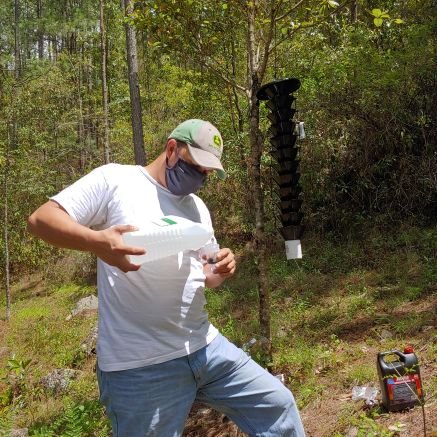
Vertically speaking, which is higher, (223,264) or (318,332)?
(223,264)

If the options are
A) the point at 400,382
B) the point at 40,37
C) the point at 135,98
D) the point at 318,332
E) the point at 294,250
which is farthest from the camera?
the point at 40,37

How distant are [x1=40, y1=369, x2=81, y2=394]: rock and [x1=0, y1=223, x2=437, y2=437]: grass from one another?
0.10 metres

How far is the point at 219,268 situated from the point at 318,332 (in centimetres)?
365

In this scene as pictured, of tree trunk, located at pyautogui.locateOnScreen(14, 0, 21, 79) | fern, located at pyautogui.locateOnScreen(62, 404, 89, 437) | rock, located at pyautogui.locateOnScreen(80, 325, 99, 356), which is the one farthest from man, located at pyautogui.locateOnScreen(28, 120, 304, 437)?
tree trunk, located at pyautogui.locateOnScreen(14, 0, 21, 79)

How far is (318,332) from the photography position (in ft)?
17.1

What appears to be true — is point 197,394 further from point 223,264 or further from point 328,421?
point 328,421

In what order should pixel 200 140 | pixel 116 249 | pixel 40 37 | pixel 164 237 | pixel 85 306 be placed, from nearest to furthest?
pixel 116 249 → pixel 164 237 → pixel 200 140 → pixel 85 306 → pixel 40 37

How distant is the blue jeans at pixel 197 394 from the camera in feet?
5.49

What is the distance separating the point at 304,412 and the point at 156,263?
2.66 metres

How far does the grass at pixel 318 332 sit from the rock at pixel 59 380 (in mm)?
100

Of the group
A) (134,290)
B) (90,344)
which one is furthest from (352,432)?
(90,344)

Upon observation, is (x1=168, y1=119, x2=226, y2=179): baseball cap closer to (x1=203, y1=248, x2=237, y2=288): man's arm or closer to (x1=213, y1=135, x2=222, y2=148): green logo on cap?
(x1=213, y1=135, x2=222, y2=148): green logo on cap

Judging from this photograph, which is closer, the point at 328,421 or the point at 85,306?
the point at 328,421

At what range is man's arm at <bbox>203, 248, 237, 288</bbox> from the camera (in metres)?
1.94
